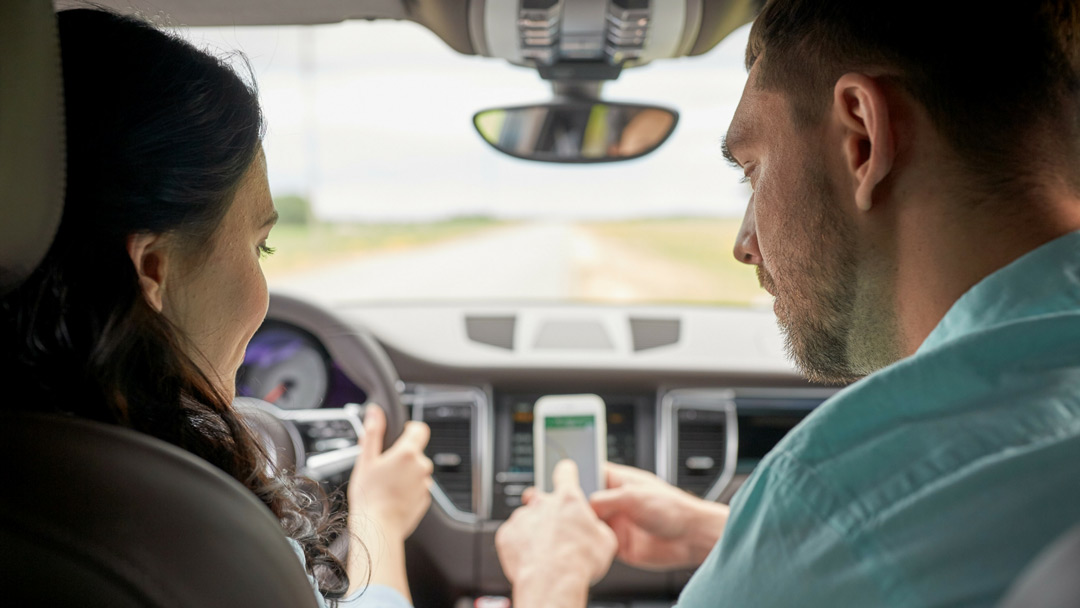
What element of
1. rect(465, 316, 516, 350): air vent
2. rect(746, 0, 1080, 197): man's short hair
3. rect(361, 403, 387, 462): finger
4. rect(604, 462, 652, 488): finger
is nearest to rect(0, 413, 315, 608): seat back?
rect(746, 0, 1080, 197): man's short hair

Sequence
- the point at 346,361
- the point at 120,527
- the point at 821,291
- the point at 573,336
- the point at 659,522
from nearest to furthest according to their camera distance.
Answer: the point at 120,527 < the point at 821,291 < the point at 659,522 < the point at 346,361 < the point at 573,336

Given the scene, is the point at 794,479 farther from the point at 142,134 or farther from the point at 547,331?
the point at 547,331

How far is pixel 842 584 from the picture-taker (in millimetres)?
1082

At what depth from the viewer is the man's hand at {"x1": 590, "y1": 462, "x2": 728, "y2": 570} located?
94.5 inches

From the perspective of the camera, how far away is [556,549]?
2.18 meters

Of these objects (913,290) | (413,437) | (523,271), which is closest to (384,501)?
(413,437)

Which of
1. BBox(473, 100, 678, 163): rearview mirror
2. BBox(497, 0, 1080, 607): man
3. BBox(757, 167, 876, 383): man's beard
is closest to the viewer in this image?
BBox(497, 0, 1080, 607): man

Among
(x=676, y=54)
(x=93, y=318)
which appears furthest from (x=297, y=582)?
(x=676, y=54)

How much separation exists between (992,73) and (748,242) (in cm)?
60

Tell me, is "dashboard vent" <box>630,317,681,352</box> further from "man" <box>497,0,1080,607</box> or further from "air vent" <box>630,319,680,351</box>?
"man" <box>497,0,1080,607</box>

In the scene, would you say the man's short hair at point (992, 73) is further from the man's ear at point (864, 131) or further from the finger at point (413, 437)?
the finger at point (413, 437)

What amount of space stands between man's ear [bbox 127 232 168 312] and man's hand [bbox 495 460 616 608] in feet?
3.44

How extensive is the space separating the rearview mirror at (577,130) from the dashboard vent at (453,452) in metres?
1.03

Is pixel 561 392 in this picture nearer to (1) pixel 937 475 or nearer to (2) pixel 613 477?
(2) pixel 613 477
